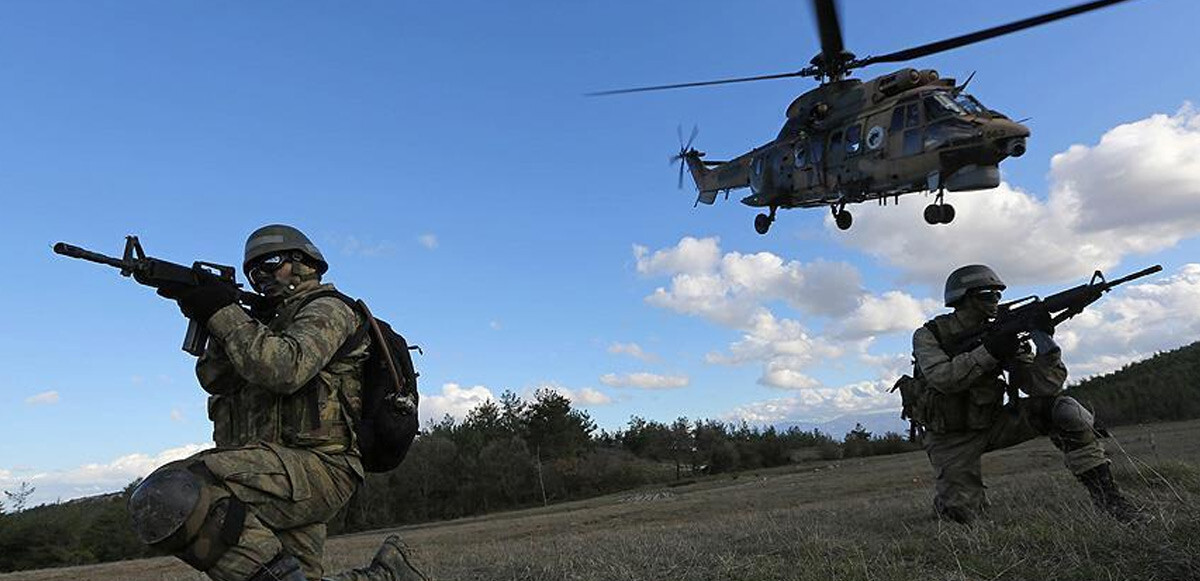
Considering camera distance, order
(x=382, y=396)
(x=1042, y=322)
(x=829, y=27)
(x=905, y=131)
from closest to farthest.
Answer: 1. (x=382, y=396)
2. (x=1042, y=322)
3. (x=829, y=27)
4. (x=905, y=131)

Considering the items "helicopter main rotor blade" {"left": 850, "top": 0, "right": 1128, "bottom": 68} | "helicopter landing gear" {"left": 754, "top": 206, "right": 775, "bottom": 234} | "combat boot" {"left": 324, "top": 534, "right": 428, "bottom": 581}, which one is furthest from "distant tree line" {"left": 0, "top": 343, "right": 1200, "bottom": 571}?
"combat boot" {"left": 324, "top": 534, "right": 428, "bottom": 581}

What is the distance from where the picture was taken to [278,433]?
13.0ft

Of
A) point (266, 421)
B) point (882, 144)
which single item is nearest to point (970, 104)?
point (882, 144)

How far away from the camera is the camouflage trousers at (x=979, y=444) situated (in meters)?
6.18

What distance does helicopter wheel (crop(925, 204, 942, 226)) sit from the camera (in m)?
17.1

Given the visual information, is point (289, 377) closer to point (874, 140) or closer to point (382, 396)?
point (382, 396)

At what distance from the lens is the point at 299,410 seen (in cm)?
397

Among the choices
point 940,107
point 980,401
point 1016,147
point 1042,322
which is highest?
point 940,107

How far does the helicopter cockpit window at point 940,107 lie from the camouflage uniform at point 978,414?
10.4 m

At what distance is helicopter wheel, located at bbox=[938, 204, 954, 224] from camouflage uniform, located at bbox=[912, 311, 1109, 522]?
1095cm

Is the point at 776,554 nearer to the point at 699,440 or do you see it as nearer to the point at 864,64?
the point at 864,64

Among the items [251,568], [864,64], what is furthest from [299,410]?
[864,64]

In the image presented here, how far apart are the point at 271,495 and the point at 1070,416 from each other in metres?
5.30

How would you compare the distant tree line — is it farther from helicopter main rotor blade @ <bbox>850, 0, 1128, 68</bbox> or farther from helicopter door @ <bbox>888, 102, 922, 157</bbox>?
helicopter main rotor blade @ <bbox>850, 0, 1128, 68</bbox>
